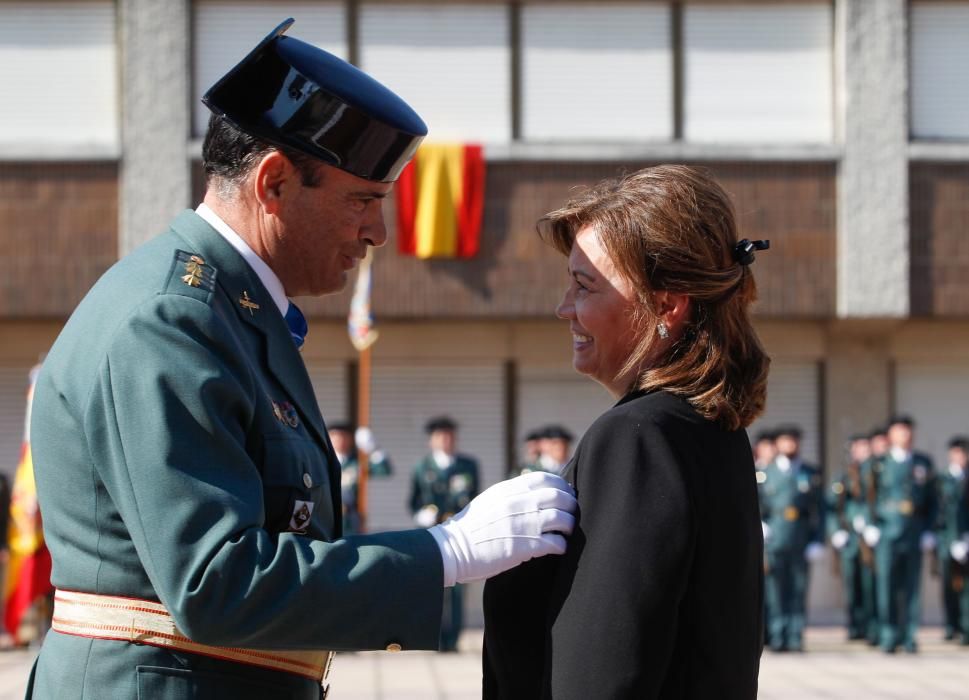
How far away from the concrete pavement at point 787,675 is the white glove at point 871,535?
36.9 inches

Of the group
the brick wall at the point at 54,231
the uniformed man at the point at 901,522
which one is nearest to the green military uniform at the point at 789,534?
the uniformed man at the point at 901,522

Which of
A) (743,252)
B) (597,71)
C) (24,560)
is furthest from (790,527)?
(743,252)

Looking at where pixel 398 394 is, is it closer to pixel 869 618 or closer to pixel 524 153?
pixel 524 153

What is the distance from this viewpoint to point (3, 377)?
1586cm

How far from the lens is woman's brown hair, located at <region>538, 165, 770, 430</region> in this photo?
97.1 inches

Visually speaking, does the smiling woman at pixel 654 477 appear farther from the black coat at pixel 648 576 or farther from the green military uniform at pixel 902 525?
the green military uniform at pixel 902 525

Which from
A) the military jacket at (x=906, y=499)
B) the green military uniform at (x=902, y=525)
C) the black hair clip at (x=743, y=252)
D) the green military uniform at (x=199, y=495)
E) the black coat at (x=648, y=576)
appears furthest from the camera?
the military jacket at (x=906, y=499)

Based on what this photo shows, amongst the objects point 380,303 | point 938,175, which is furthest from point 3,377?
point 938,175

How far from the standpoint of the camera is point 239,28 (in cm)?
1564

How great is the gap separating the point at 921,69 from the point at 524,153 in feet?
14.7

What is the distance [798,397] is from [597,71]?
4197mm

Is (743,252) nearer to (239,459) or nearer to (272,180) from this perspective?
(272,180)

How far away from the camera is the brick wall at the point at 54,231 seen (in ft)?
50.4

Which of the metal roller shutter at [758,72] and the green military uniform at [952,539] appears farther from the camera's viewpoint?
the metal roller shutter at [758,72]
